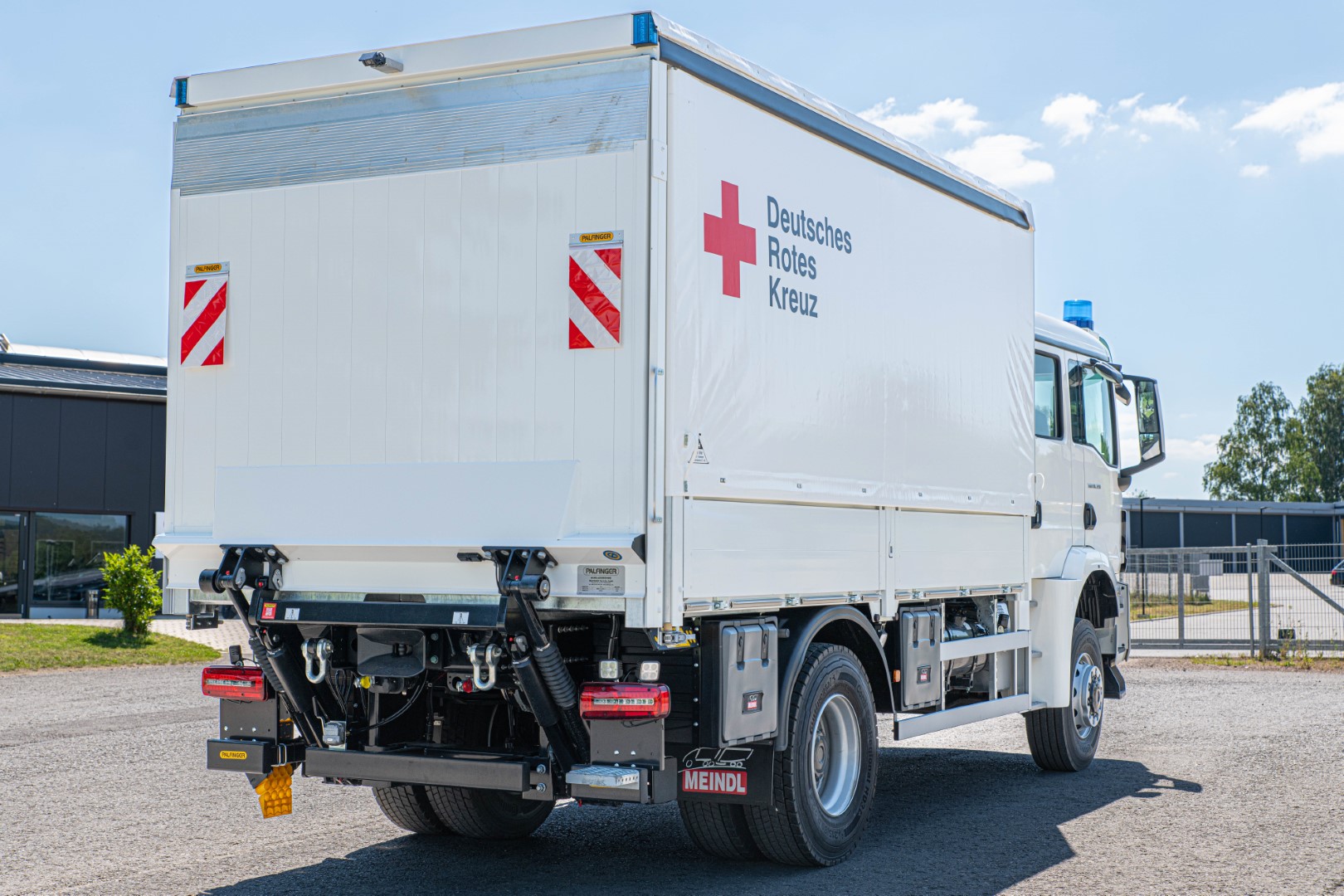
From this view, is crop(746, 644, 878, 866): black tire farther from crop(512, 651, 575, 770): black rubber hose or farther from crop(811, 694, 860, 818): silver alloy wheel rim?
crop(512, 651, 575, 770): black rubber hose

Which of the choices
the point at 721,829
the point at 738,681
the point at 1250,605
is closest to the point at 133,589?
the point at 1250,605

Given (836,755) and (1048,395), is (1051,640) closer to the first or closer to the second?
(1048,395)

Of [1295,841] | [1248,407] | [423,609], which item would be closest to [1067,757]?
[1295,841]

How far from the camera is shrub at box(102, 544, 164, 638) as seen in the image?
21.9m

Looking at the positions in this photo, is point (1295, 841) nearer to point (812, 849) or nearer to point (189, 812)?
point (812, 849)

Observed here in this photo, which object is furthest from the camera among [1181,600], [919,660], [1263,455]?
[1263,455]

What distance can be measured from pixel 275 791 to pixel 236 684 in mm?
548

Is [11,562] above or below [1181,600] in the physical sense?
above

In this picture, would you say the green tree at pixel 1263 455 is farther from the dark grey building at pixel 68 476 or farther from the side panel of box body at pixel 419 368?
the side panel of box body at pixel 419 368

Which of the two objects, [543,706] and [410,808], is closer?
[543,706]

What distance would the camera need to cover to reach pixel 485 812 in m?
7.44

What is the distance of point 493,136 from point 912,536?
130 inches

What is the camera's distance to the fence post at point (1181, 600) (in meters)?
21.3

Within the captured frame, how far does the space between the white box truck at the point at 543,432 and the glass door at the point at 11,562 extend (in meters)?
24.1
